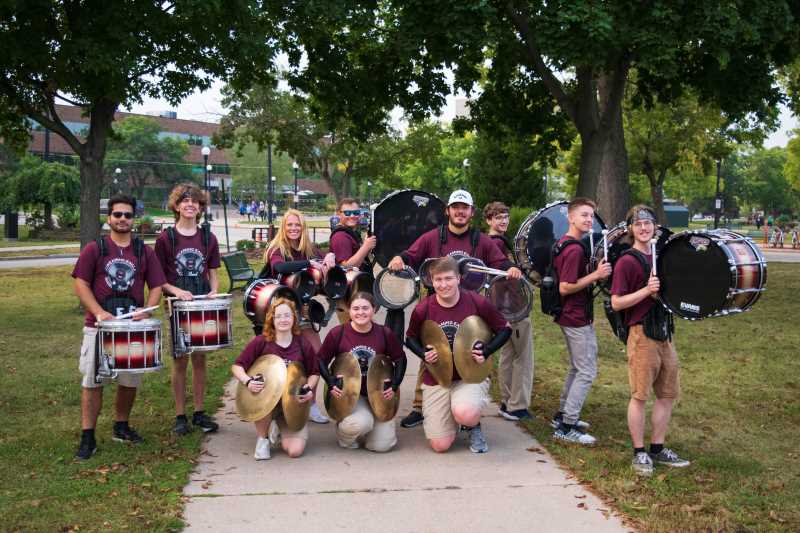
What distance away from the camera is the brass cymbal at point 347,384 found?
637 centimetres

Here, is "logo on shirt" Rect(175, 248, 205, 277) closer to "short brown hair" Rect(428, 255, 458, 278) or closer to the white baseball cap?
"short brown hair" Rect(428, 255, 458, 278)

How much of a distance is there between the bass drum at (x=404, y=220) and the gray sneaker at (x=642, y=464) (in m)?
3.03

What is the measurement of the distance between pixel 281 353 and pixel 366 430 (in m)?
0.88

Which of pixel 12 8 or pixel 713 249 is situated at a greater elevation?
pixel 12 8

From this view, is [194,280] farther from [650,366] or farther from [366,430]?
[650,366]

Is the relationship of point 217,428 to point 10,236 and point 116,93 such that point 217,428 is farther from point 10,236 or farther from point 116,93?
point 10,236

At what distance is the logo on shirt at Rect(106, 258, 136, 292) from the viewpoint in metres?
6.23

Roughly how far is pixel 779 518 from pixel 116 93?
38.1ft

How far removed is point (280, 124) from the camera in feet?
105

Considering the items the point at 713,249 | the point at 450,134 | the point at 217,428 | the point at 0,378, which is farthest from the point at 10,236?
the point at 713,249

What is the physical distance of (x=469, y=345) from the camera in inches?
249

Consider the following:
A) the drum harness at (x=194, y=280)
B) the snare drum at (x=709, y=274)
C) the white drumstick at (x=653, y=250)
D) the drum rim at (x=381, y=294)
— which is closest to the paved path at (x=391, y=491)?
the drum rim at (x=381, y=294)

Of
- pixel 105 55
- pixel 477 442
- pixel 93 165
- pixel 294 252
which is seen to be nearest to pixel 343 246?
pixel 294 252

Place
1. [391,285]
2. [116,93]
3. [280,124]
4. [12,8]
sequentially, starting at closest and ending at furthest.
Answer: [391,285], [12,8], [116,93], [280,124]
